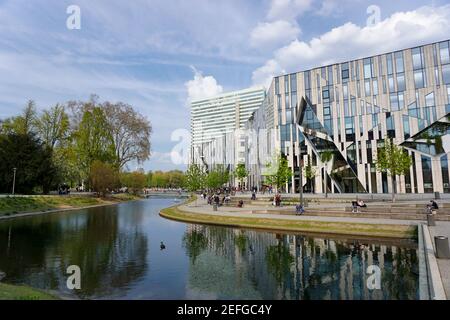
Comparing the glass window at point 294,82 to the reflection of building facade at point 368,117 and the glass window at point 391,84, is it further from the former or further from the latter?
the glass window at point 391,84

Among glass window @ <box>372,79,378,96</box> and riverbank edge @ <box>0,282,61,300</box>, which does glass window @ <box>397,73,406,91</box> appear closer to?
glass window @ <box>372,79,378,96</box>

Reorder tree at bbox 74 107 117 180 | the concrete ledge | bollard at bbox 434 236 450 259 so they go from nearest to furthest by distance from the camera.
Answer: the concrete ledge → bollard at bbox 434 236 450 259 → tree at bbox 74 107 117 180

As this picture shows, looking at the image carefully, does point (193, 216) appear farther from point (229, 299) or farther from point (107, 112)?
point (107, 112)

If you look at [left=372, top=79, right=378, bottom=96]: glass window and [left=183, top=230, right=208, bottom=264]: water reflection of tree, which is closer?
[left=183, top=230, right=208, bottom=264]: water reflection of tree

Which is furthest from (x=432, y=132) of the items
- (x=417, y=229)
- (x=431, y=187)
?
(x=417, y=229)

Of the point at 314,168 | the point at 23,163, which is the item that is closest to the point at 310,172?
the point at 314,168

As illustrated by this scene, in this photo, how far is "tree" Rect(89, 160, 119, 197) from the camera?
65062 mm

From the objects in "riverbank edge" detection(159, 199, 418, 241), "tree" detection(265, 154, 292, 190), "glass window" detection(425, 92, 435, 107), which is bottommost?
"riverbank edge" detection(159, 199, 418, 241)

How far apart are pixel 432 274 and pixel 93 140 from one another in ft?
231

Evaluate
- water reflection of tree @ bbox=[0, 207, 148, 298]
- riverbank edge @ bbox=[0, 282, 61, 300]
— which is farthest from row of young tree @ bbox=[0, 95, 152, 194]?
riverbank edge @ bbox=[0, 282, 61, 300]

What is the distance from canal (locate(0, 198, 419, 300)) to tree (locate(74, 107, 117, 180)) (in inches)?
1760

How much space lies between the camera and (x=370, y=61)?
2505 inches

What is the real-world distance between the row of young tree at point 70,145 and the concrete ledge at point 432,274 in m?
58.3
